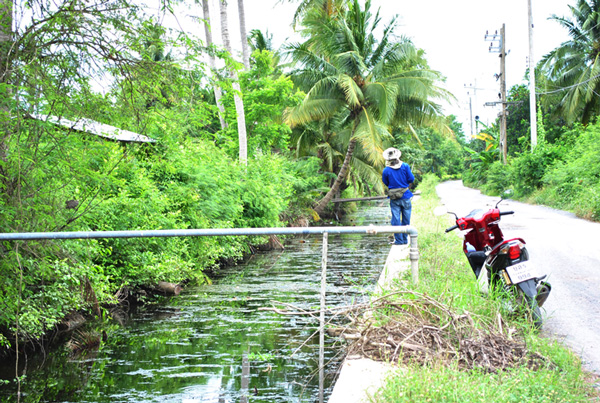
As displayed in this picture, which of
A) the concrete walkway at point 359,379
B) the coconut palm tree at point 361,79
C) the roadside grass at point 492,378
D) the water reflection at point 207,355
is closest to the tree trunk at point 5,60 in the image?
the water reflection at point 207,355

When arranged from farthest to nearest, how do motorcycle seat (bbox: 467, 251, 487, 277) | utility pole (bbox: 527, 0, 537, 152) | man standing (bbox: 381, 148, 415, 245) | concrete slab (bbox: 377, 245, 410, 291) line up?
utility pole (bbox: 527, 0, 537, 152), man standing (bbox: 381, 148, 415, 245), concrete slab (bbox: 377, 245, 410, 291), motorcycle seat (bbox: 467, 251, 487, 277)

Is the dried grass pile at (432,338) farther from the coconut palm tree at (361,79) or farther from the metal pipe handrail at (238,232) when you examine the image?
the coconut palm tree at (361,79)

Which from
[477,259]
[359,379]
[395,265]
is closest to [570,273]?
[395,265]

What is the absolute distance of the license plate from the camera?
488 centimetres

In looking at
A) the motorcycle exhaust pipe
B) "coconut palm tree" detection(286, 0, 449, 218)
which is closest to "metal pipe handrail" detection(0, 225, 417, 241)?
the motorcycle exhaust pipe

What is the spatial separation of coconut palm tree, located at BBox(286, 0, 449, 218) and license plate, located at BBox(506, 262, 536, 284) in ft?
53.6

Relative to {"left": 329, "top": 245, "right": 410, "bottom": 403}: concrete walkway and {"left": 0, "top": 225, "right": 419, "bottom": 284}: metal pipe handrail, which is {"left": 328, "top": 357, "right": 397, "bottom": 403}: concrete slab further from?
{"left": 0, "top": 225, "right": 419, "bottom": 284}: metal pipe handrail

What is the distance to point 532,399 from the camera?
10.0 ft

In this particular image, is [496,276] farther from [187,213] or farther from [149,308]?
[187,213]

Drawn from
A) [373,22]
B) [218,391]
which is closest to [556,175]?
[373,22]

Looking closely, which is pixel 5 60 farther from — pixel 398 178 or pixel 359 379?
pixel 398 178

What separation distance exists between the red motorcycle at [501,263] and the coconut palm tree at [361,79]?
15.8m

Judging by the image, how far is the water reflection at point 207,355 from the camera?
496 cm

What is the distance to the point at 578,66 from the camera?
30.3m
